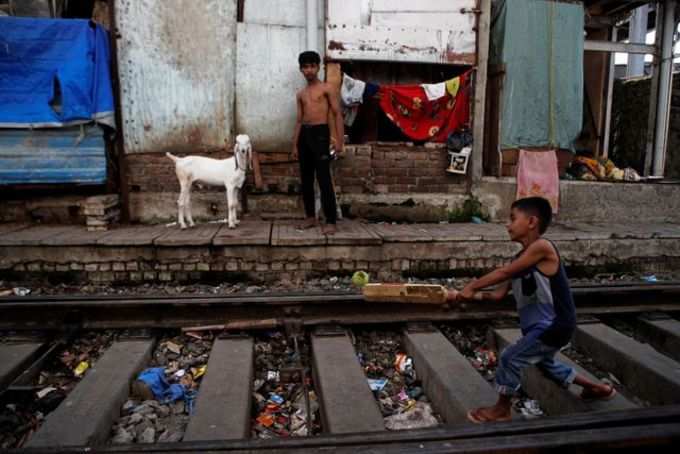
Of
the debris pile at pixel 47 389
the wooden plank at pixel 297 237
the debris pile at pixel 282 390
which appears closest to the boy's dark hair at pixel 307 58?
the wooden plank at pixel 297 237

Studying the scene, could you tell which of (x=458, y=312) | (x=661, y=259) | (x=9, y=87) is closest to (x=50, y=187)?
(x=9, y=87)

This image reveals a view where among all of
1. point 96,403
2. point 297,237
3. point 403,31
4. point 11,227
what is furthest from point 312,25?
point 96,403

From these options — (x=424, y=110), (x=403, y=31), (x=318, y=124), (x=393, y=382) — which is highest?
(x=403, y=31)

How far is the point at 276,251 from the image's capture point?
203 inches

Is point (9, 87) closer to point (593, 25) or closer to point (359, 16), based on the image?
point (359, 16)

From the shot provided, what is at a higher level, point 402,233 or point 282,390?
point 402,233

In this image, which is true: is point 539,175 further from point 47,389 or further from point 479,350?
point 47,389

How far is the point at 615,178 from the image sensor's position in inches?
311

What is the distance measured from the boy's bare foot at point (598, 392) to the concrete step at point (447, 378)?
48 centimetres

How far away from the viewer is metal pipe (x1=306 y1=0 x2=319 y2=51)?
259 inches

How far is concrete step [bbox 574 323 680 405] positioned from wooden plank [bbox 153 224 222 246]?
3.89 metres

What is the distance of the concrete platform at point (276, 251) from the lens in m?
5.02

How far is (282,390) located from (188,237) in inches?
113

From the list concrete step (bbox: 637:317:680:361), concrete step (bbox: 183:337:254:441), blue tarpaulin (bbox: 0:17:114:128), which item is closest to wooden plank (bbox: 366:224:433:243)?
concrete step (bbox: 637:317:680:361)
